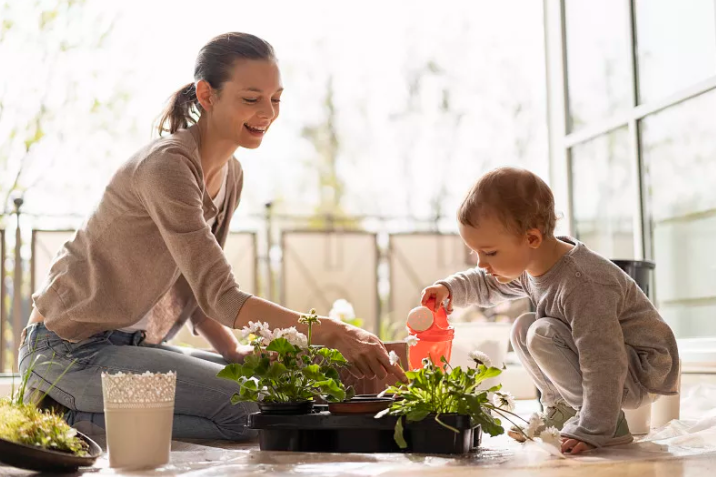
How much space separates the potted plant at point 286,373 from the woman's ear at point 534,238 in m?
0.49

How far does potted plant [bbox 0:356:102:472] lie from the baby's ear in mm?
1013

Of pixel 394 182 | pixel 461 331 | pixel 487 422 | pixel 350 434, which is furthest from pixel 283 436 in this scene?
pixel 394 182

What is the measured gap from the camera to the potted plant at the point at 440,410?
4.96 ft

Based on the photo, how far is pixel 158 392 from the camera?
1489 millimetres

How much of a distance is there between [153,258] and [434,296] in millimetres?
735

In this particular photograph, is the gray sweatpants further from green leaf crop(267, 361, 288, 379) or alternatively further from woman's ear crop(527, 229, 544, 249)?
green leaf crop(267, 361, 288, 379)

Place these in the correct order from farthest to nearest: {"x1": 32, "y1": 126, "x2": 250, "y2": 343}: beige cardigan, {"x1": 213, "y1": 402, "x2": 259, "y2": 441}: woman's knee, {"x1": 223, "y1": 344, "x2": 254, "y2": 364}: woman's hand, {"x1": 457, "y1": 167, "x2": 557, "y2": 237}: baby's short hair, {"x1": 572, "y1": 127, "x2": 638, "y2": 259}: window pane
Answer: {"x1": 572, "y1": 127, "x2": 638, "y2": 259}: window pane → {"x1": 223, "y1": 344, "x2": 254, "y2": 364}: woman's hand → {"x1": 213, "y1": 402, "x2": 259, "y2": 441}: woman's knee → {"x1": 32, "y1": 126, "x2": 250, "y2": 343}: beige cardigan → {"x1": 457, "y1": 167, "x2": 557, "y2": 237}: baby's short hair

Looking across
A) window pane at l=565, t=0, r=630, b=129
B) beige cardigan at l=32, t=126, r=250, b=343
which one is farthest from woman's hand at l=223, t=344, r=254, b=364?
window pane at l=565, t=0, r=630, b=129

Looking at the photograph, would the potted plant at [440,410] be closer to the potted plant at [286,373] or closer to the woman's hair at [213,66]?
the potted plant at [286,373]

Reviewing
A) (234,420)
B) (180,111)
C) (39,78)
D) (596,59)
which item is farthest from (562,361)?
(39,78)

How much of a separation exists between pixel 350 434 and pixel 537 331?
1.69 ft

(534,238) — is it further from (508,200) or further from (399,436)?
(399,436)

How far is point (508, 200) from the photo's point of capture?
1708 millimetres

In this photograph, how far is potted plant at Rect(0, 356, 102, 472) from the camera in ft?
4.42
